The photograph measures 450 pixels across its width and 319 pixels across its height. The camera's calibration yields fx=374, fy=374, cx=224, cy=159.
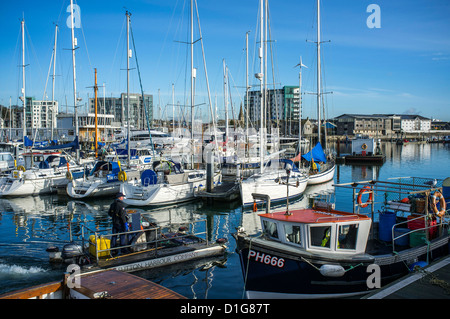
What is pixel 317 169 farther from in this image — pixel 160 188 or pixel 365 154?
pixel 365 154

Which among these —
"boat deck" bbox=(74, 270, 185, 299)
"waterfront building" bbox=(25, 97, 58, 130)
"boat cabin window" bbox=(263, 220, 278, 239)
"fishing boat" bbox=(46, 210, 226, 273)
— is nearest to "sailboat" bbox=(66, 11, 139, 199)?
"fishing boat" bbox=(46, 210, 226, 273)

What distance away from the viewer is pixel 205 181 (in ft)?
93.7

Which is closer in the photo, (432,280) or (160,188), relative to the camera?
(432,280)

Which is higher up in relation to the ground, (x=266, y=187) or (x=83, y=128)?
(x=83, y=128)

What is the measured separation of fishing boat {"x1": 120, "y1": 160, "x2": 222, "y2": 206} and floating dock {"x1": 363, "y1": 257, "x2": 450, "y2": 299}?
58.9 ft

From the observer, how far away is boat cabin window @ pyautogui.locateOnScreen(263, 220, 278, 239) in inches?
448

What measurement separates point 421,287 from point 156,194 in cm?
1850

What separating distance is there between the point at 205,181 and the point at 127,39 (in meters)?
14.7

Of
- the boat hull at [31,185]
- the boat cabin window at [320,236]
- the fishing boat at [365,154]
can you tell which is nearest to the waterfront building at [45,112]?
the boat hull at [31,185]

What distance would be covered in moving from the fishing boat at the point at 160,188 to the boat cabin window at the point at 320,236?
16243mm

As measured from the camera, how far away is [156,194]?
25.3 m

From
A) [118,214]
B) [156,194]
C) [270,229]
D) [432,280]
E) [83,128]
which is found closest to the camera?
[432,280]

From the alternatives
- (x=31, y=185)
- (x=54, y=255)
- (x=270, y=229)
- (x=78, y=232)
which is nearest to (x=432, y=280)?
(x=270, y=229)

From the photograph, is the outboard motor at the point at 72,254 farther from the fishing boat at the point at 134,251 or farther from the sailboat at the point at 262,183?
the sailboat at the point at 262,183
